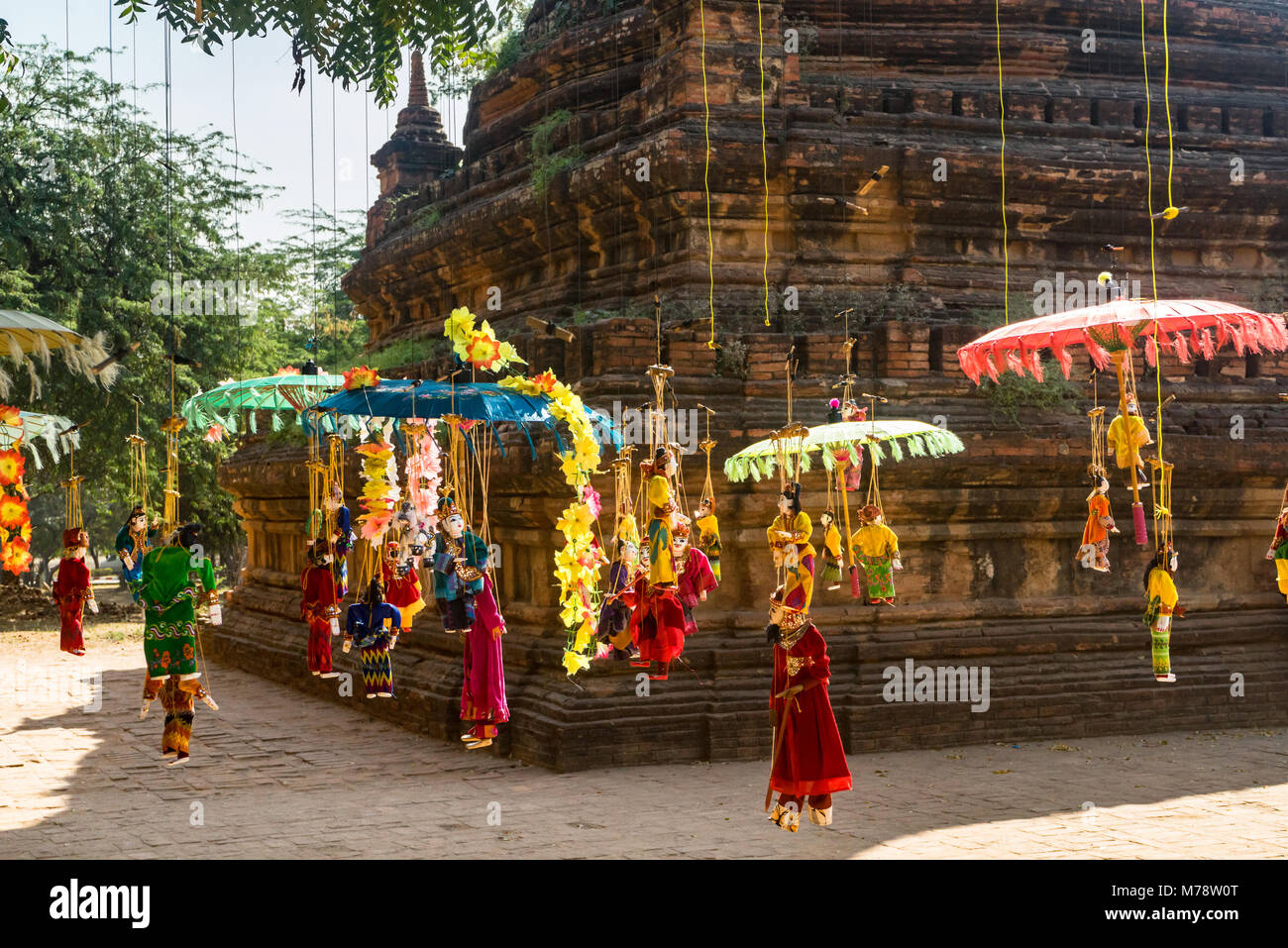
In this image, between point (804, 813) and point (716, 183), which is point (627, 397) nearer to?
point (716, 183)

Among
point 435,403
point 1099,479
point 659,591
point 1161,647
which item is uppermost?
point 435,403

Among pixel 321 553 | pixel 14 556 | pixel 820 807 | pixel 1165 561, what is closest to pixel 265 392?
pixel 321 553

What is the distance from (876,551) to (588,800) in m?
2.49

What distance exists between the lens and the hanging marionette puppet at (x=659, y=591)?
7562 mm

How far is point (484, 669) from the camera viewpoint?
792cm

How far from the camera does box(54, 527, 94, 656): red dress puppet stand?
12039 mm

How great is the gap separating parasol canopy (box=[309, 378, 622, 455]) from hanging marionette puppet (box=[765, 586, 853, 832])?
2010 millimetres

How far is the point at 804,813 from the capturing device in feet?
24.7

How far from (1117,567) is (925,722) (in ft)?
7.23

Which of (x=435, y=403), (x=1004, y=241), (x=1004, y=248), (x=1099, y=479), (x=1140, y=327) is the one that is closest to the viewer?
(x=1140, y=327)

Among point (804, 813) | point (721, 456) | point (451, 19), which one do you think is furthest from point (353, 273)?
point (804, 813)

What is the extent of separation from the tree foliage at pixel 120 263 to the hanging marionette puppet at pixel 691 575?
490 inches

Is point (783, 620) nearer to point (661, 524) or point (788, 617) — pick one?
point (788, 617)

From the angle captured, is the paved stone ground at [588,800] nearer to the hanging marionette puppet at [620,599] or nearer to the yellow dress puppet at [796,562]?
the hanging marionette puppet at [620,599]
